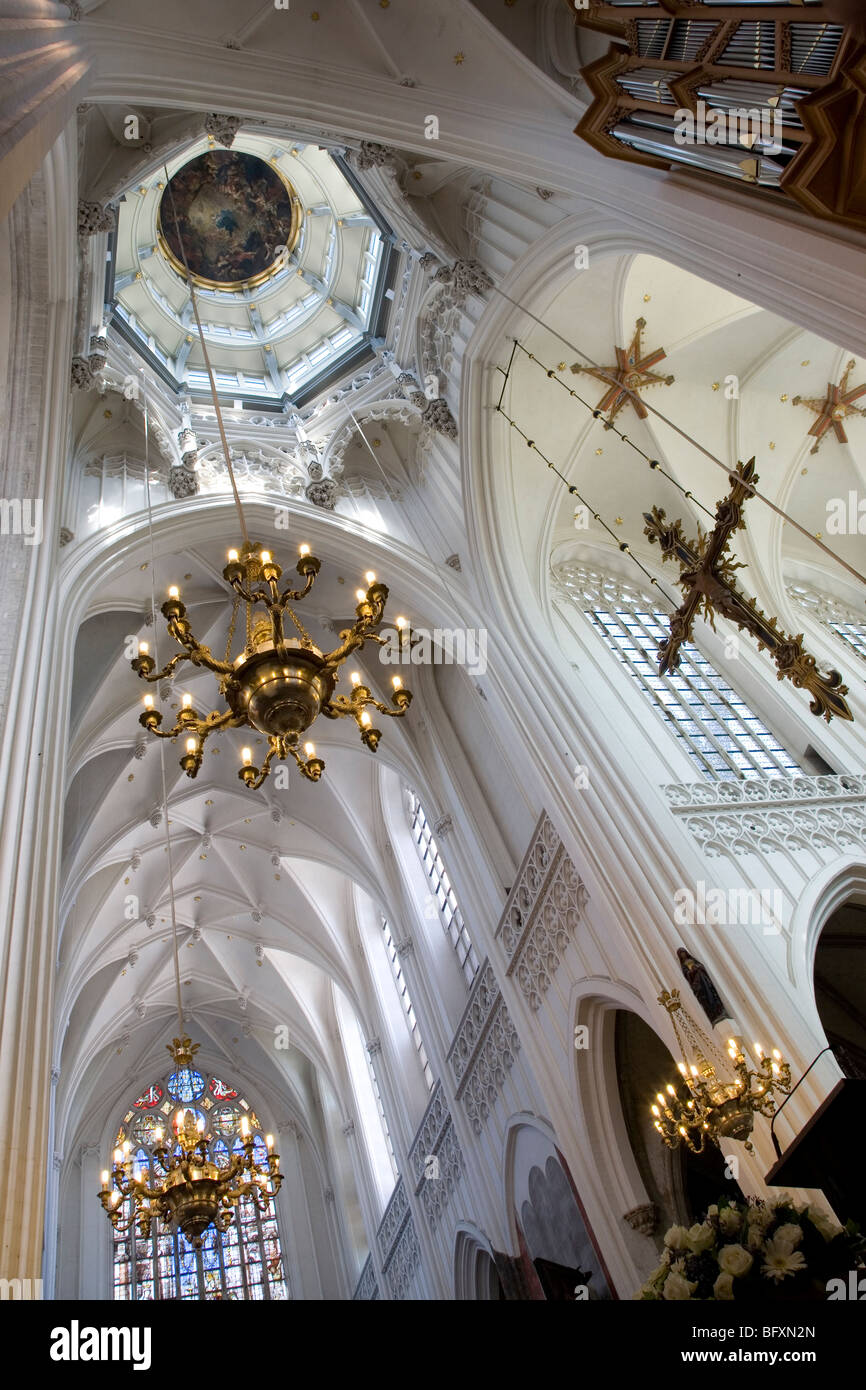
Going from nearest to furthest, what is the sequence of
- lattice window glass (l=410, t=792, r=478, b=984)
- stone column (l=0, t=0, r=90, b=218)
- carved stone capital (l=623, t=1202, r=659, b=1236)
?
stone column (l=0, t=0, r=90, b=218)
carved stone capital (l=623, t=1202, r=659, b=1236)
lattice window glass (l=410, t=792, r=478, b=984)

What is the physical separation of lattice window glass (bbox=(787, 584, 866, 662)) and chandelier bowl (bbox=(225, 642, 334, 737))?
11006 millimetres

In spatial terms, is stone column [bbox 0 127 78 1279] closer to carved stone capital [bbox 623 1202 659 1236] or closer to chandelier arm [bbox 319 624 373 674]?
chandelier arm [bbox 319 624 373 674]

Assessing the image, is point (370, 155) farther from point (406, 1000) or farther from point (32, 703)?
point (406, 1000)

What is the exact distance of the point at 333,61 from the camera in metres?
10.4

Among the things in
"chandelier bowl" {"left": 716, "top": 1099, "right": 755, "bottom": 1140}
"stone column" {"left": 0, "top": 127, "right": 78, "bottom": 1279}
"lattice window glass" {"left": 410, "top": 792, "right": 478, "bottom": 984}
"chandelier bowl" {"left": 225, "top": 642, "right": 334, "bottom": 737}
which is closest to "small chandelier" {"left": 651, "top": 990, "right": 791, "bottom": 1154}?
"chandelier bowl" {"left": 716, "top": 1099, "right": 755, "bottom": 1140}

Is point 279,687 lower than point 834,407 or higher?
lower

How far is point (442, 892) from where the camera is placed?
16.6 meters

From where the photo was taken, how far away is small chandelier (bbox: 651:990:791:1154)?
285 inches

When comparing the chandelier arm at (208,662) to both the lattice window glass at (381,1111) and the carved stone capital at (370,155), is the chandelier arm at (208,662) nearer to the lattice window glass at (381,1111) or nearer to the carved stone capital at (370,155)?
the carved stone capital at (370,155)

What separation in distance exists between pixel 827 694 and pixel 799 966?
2711 millimetres

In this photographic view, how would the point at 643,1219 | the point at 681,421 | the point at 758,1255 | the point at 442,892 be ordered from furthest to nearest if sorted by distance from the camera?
1. the point at 442,892
2. the point at 681,421
3. the point at 643,1219
4. the point at 758,1255

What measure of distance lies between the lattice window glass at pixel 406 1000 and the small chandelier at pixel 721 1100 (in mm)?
9032

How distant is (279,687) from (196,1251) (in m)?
17.6

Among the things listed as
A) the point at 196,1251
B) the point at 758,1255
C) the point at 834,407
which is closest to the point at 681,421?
the point at 834,407
